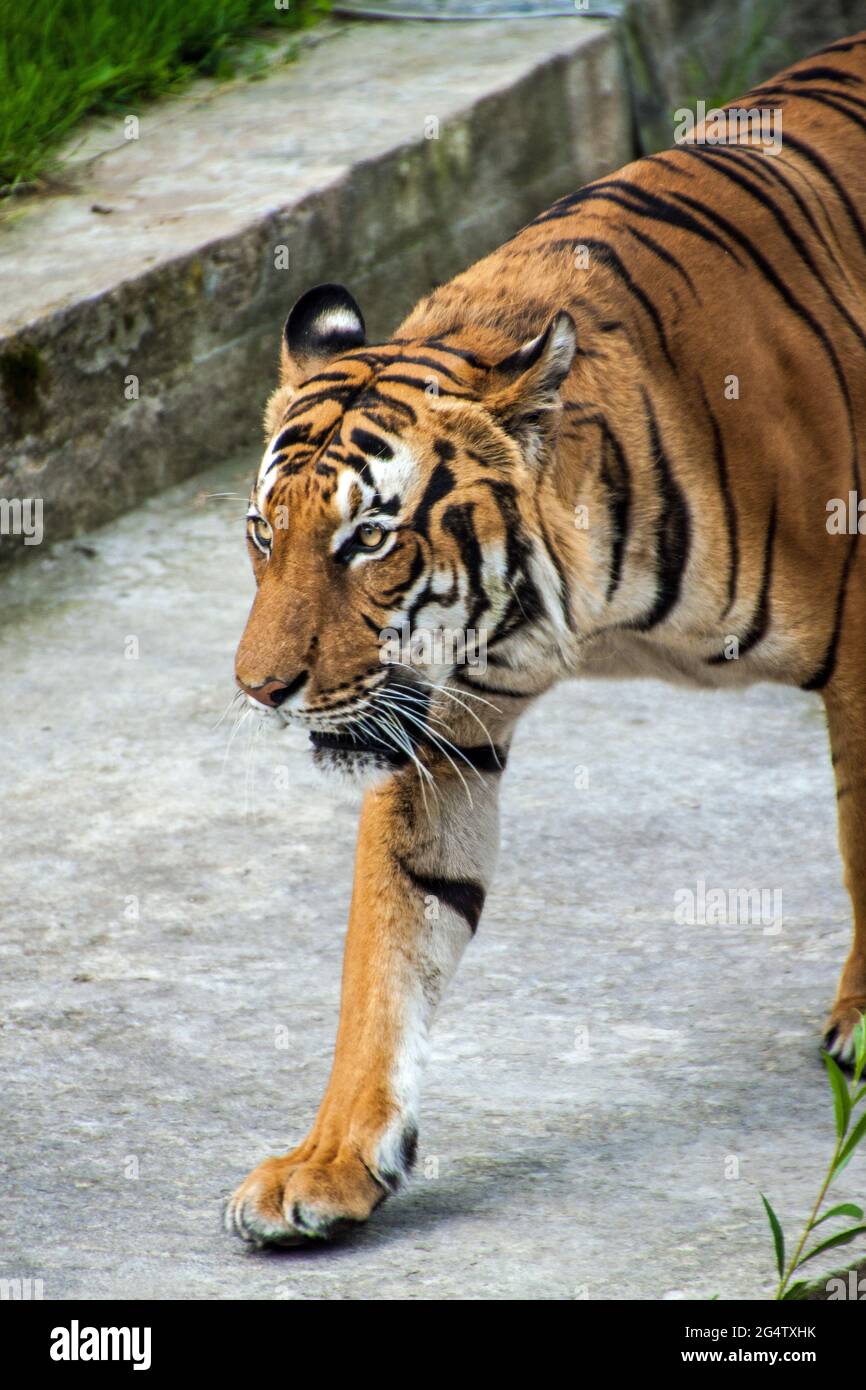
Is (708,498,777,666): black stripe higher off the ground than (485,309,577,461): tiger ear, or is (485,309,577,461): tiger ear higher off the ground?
(485,309,577,461): tiger ear

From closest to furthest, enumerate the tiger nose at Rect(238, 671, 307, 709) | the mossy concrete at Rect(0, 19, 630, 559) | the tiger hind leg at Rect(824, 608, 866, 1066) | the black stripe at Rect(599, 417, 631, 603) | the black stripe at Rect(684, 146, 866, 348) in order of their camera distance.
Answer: the tiger nose at Rect(238, 671, 307, 709) → the black stripe at Rect(599, 417, 631, 603) → the tiger hind leg at Rect(824, 608, 866, 1066) → the black stripe at Rect(684, 146, 866, 348) → the mossy concrete at Rect(0, 19, 630, 559)

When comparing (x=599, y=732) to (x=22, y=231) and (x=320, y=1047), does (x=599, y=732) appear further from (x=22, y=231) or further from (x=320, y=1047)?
(x=22, y=231)

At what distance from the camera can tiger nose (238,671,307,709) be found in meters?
2.56

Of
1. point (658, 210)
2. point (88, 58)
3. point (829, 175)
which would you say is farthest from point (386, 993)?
point (88, 58)

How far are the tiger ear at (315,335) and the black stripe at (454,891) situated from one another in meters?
0.71

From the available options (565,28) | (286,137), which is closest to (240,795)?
(286,137)

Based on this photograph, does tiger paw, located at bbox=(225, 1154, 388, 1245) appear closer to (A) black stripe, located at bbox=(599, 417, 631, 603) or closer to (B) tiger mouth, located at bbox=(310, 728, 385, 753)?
(B) tiger mouth, located at bbox=(310, 728, 385, 753)

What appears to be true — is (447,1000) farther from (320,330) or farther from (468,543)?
(320,330)

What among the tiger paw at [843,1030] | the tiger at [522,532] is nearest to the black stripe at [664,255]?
the tiger at [522,532]

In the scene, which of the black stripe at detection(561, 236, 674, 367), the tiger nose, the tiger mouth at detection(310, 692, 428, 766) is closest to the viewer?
the tiger nose

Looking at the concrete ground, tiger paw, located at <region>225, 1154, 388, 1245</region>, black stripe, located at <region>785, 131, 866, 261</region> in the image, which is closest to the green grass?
the concrete ground

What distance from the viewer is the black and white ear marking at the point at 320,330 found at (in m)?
2.89

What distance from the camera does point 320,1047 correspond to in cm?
324

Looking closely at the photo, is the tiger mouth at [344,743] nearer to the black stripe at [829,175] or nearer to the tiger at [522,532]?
the tiger at [522,532]
